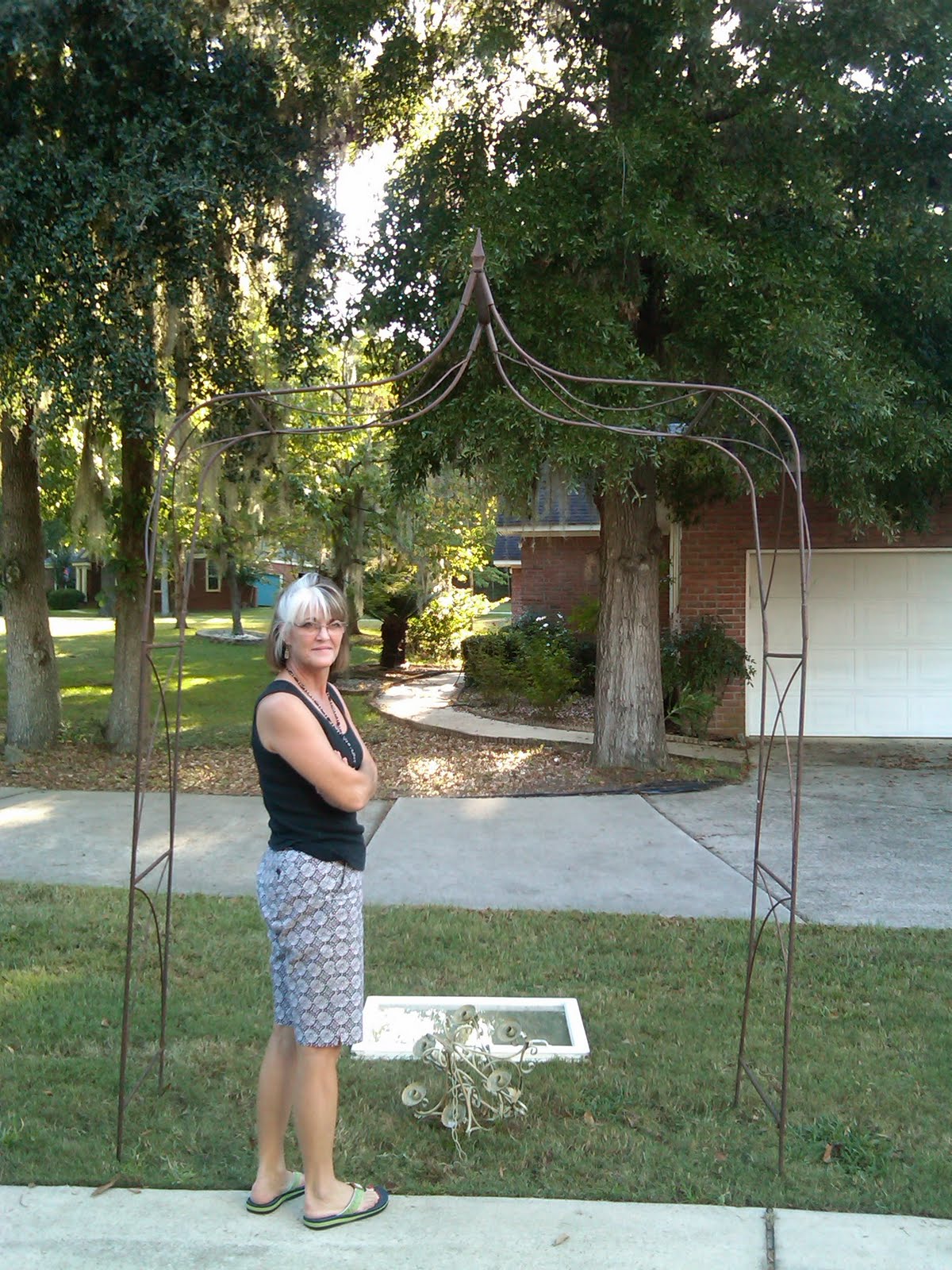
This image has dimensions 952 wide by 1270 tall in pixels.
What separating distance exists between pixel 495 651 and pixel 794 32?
8614 millimetres

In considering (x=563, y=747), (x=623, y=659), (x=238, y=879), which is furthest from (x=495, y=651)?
(x=238, y=879)

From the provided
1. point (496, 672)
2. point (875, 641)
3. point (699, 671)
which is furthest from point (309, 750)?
point (496, 672)

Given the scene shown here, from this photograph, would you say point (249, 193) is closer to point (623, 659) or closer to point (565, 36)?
point (565, 36)

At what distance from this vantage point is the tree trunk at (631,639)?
408 inches

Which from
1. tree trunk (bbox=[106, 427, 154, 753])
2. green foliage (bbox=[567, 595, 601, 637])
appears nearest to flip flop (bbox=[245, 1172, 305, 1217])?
tree trunk (bbox=[106, 427, 154, 753])

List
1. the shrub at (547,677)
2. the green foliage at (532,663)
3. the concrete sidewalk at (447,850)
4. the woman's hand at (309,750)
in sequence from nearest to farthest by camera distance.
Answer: the woman's hand at (309,750)
the concrete sidewalk at (447,850)
the shrub at (547,677)
the green foliage at (532,663)

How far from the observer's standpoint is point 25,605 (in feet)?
36.6

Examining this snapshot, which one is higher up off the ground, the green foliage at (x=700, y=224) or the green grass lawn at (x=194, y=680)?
the green foliage at (x=700, y=224)

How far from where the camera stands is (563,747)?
11617 mm

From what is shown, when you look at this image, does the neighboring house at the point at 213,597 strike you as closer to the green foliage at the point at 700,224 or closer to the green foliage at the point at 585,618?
the green foliage at the point at 585,618

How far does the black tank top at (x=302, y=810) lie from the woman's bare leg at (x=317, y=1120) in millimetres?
527

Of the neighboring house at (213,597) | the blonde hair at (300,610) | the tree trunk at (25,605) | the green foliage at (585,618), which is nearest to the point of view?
the blonde hair at (300,610)

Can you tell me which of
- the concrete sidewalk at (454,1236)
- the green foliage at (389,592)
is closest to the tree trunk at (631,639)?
the concrete sidewalk at (454,1236)

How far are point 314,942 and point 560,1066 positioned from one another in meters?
1.62
